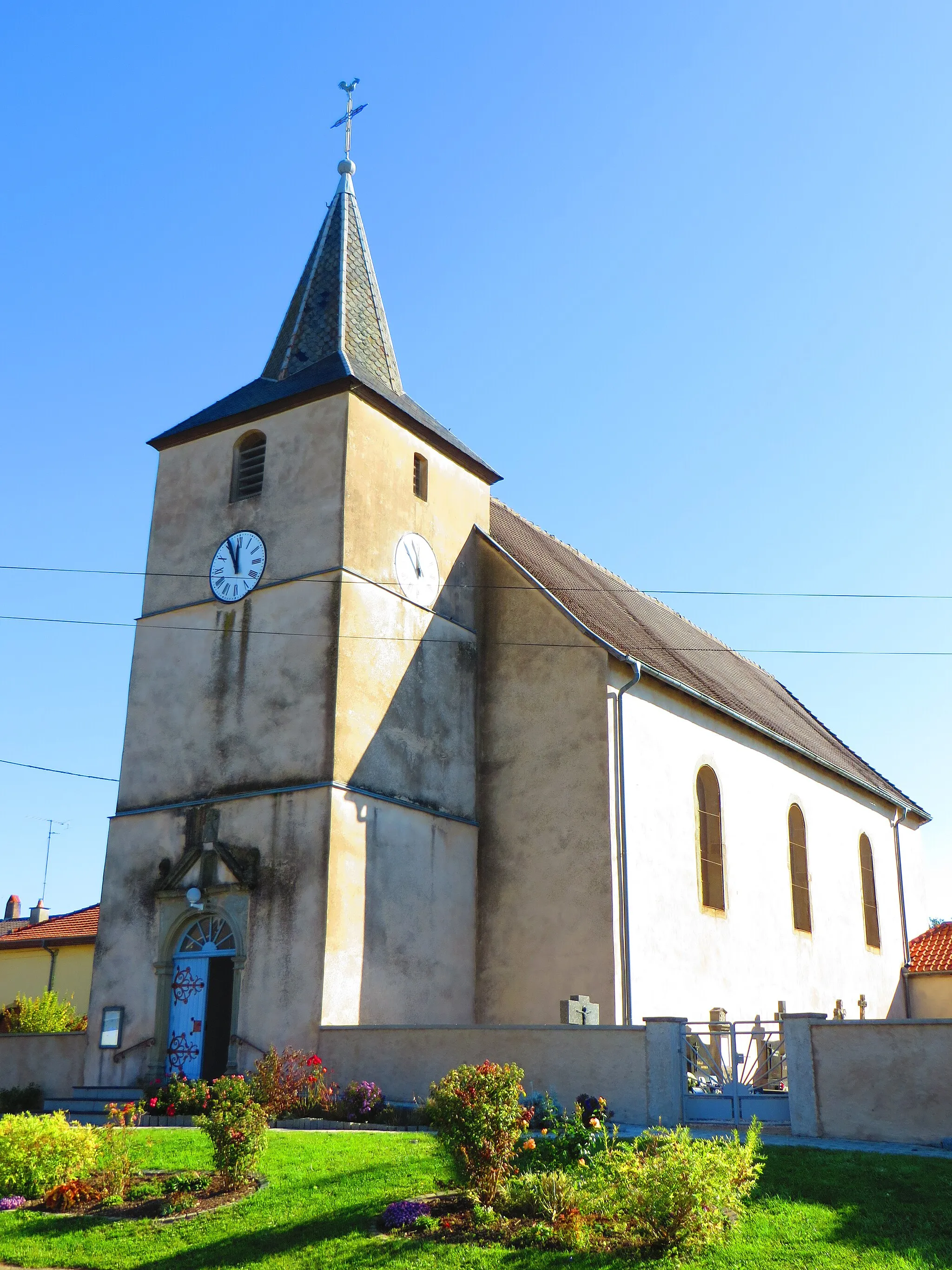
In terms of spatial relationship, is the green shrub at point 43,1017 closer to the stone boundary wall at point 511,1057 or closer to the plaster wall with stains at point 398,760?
the plaster wall with stains at point 398,760

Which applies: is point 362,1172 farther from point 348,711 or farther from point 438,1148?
point 348,711

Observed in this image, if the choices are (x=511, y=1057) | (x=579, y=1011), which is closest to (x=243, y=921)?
(x=511, y=1057)

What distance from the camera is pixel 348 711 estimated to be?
1938cm

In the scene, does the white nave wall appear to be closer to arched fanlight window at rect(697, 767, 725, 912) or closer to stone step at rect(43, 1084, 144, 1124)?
arched fanlight window at rect(697, 767, 725, 912)

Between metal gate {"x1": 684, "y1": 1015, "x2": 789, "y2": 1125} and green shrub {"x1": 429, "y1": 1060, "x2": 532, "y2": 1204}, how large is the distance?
13.8 ft

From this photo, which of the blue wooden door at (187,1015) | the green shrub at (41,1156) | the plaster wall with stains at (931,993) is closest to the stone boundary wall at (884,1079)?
the green shrub at (41,1156)

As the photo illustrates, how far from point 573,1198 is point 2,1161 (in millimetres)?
5777

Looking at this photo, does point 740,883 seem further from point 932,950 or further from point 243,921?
point 932,950

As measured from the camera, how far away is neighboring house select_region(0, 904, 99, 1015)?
33.6 meters

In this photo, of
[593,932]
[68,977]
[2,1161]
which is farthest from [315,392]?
[68,977]

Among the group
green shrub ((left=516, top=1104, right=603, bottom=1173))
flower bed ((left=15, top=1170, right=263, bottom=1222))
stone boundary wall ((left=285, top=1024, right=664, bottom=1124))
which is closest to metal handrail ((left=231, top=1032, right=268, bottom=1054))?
stone boundary wall ((left=285, top=1024, right=664, bottom=1124))

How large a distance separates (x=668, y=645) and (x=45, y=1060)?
48.5 ft

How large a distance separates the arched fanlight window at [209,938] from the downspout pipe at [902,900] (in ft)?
61.6

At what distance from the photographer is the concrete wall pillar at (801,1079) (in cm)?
1372
